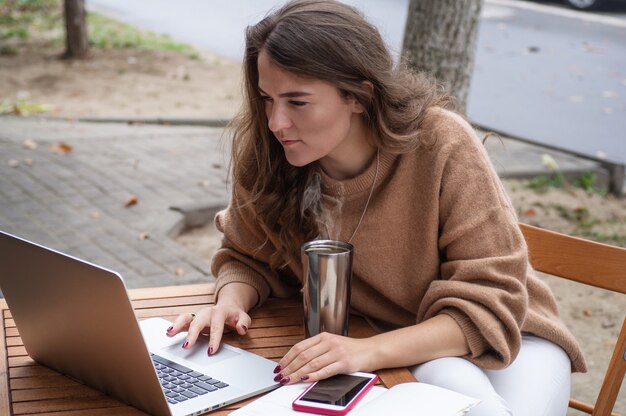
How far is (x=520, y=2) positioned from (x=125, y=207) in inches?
482

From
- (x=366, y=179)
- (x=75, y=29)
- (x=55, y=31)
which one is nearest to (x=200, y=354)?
(x=366, y=179)

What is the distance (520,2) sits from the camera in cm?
1600

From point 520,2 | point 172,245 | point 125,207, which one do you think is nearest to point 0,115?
point 125,207

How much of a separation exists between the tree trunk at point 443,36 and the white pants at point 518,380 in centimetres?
226

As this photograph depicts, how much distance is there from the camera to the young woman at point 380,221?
2059mm

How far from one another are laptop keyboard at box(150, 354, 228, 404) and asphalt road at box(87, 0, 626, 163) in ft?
10.8

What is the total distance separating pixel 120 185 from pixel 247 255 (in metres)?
3.56

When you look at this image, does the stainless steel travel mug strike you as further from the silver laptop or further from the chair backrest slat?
the chair backrest slat

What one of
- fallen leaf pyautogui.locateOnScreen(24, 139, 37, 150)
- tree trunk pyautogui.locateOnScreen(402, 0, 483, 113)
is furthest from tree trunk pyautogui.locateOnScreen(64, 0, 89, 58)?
tree trunk pyautogui.locateOnScreen(402, 0, 483, 113)

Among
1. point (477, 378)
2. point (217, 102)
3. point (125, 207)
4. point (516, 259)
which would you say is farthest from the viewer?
point (217, 102)

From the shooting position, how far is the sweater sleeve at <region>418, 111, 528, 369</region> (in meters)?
2.07

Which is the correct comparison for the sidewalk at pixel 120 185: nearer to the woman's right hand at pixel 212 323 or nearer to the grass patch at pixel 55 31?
the woman's right hand at pixel 212 323

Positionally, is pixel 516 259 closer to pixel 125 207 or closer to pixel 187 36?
pixel 125 207

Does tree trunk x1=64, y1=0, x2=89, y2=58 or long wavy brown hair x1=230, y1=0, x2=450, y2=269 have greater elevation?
long wavy brown hair x1=230, y1=0, x2=450, y2=269
